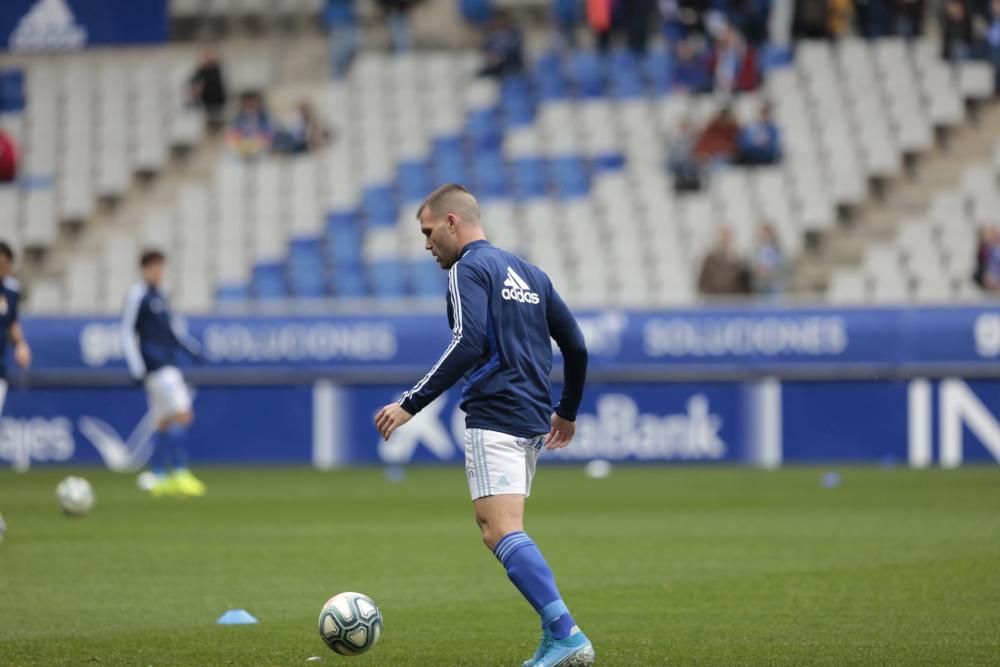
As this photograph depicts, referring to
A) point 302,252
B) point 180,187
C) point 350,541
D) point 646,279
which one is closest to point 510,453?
point 350,541

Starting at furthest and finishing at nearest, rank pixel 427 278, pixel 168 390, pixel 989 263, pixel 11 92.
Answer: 1. pixel 11 92
2. pixel 427 278
3. pixel 989 263
4. pixel 168 390

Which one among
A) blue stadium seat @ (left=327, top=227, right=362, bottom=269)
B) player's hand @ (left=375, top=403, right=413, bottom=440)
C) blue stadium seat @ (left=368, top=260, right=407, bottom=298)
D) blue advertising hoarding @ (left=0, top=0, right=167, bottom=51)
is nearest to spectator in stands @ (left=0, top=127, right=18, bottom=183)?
blue advertising hoarding @ (left=0, top=0, right=167, bottom=51)

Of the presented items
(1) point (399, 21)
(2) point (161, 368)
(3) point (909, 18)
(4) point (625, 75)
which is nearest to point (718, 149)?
(4) point (625, 75)

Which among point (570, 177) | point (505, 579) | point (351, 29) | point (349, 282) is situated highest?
point (351, 29)

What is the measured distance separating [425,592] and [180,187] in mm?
20353

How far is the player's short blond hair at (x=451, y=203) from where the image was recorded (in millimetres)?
7785

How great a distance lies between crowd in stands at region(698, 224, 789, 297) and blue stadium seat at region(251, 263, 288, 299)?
6.56 metres

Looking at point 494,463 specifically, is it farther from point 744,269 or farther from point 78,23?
point 78,23

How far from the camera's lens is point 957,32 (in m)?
26.7

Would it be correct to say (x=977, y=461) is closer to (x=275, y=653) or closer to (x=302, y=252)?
(x=302, y=252)

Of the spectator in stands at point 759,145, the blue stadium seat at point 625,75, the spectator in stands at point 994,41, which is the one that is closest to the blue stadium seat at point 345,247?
the blue stadium seat at point 625,75

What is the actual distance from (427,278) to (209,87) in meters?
6.06

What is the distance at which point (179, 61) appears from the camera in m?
31.8

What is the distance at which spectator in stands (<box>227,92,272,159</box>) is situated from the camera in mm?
29484
